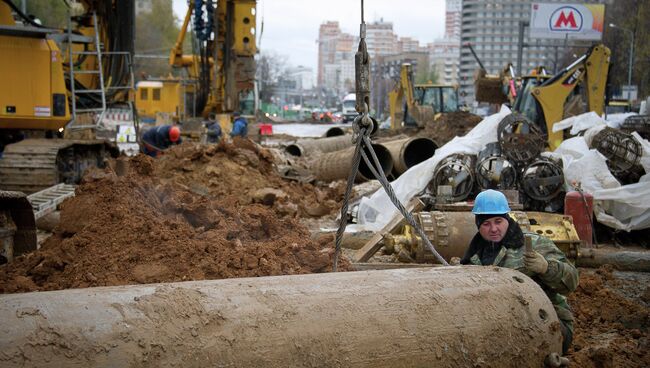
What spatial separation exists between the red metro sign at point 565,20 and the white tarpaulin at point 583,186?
113ft

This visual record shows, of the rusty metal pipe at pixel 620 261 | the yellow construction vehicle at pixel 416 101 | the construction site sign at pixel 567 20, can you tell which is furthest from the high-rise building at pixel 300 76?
the rusty metal pipe at pixel 620 261

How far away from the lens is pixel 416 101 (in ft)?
82.9

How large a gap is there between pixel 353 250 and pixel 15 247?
4.02 metres

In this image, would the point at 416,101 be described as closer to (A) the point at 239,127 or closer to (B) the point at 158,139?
(A) the point at 239,127

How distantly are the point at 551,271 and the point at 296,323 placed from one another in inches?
63.4

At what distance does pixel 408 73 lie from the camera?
23625mm

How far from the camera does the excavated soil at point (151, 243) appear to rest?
5215 mm

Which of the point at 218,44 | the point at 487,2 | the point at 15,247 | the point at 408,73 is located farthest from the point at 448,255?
the point at 487,2

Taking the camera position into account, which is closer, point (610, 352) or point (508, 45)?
point (610, 352)

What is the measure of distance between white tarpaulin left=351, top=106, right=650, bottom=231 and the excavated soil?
2027mm

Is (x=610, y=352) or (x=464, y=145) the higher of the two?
(x=464, y=145)

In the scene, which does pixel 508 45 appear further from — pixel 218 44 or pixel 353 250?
pixel 353 250

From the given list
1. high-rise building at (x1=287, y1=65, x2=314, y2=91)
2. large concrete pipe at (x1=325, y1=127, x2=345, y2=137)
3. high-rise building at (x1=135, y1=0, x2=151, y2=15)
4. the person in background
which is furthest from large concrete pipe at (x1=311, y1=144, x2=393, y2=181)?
high-rise building at (x1=287, y1=65, x2=314, y2=91)

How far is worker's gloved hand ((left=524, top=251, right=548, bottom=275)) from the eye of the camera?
4086 mm
